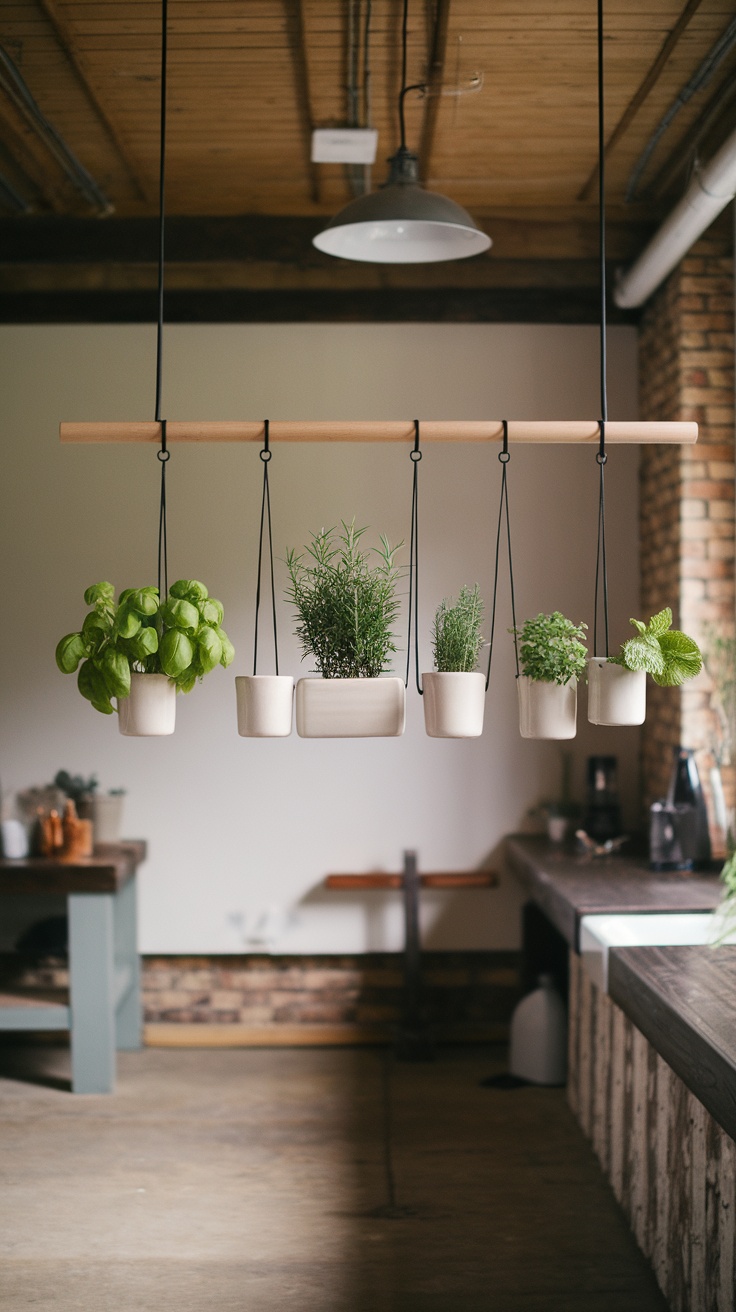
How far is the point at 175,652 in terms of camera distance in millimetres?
2025

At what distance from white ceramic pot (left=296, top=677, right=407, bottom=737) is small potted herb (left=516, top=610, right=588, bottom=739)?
0.25m

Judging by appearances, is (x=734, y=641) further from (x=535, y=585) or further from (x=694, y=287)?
(x=694, y=287)

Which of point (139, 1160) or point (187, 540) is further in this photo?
point (187, 540)

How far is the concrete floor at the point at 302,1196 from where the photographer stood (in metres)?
2.69

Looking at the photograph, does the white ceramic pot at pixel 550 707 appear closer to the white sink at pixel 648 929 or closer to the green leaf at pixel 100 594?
the green leaf at pixel 100 594

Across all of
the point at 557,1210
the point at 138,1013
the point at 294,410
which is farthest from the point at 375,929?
the point at 294,410

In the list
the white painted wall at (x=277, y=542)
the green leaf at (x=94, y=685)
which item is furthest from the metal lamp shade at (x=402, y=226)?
the white painted wall at (x=277, y=542)

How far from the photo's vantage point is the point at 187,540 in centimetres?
454

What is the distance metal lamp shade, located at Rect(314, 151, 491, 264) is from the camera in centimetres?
249

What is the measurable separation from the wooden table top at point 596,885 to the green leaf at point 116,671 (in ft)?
5.54

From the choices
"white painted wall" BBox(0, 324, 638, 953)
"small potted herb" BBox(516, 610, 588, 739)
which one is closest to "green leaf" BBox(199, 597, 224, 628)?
"small potted herb" BBox(516, 610, 588, 739)

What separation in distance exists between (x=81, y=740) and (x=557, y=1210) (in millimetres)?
2501

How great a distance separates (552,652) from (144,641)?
2.42 ft

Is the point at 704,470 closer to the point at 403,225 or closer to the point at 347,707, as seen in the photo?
the point at 403,225
